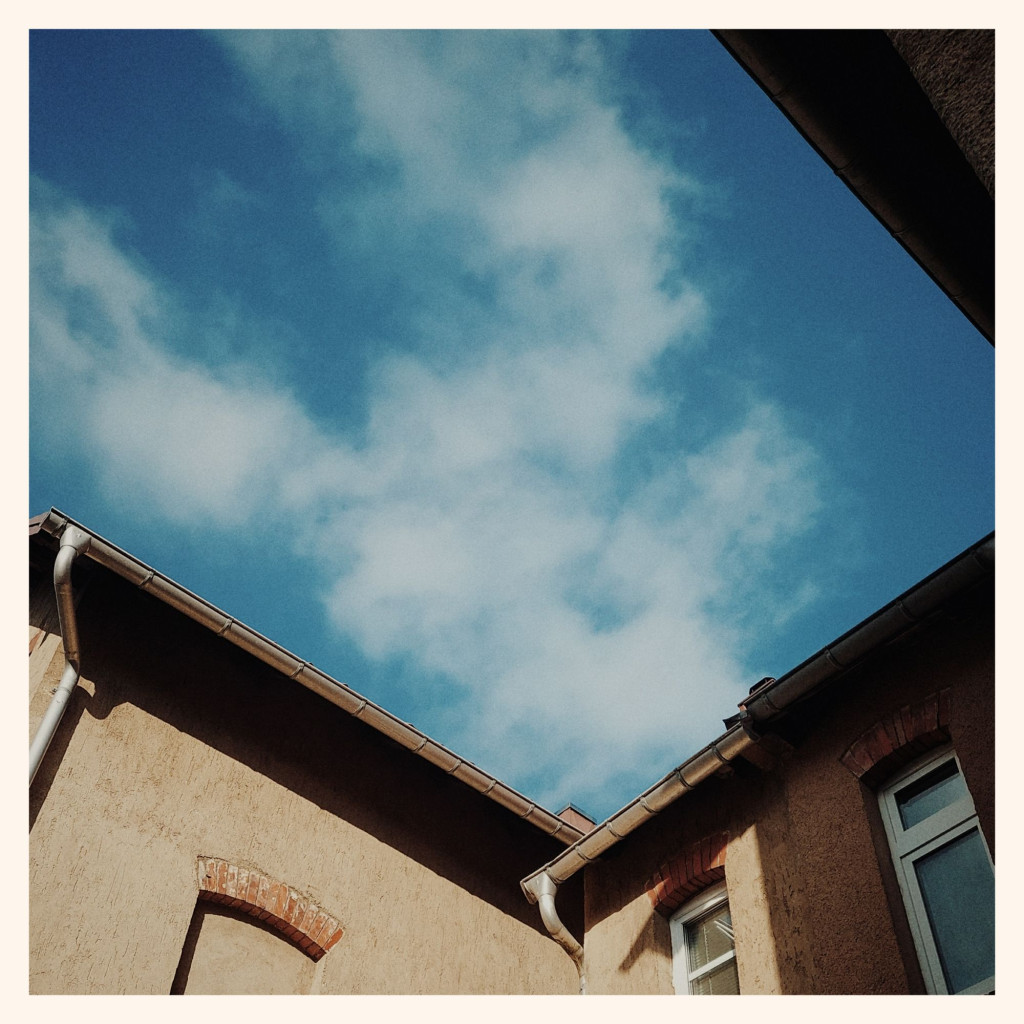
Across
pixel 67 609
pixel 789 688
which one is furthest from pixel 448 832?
pixel 67 609

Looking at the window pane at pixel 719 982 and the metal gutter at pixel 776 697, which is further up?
the metal gutter at pixel 776 697

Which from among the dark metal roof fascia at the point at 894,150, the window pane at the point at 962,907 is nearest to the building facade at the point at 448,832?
the window pane at the point at 962,907

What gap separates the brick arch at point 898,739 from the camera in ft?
19.1

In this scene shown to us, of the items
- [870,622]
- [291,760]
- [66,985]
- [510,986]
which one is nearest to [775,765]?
[870,622]

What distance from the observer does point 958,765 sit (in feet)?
18.1

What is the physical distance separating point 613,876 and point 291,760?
291cm

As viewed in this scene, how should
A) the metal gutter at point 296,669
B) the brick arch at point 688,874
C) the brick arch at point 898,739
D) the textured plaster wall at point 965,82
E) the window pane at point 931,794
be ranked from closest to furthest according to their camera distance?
the textured plaster wall at point 965,82
the window pane at point 931,794
the brick arch at point 898,739
the brick arch at point 688,874
the metal gutter at point 296,669

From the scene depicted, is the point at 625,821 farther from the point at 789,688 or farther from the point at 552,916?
the point at 789,688

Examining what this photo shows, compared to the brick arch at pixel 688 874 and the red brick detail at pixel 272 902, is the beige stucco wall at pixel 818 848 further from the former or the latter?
the red brick detail at pixel 272 902

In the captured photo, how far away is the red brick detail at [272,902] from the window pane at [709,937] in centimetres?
274

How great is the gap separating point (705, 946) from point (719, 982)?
327mm

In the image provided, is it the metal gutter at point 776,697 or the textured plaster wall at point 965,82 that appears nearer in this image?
the textured plaster wall at point 965,82

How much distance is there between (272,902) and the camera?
7.17 m
